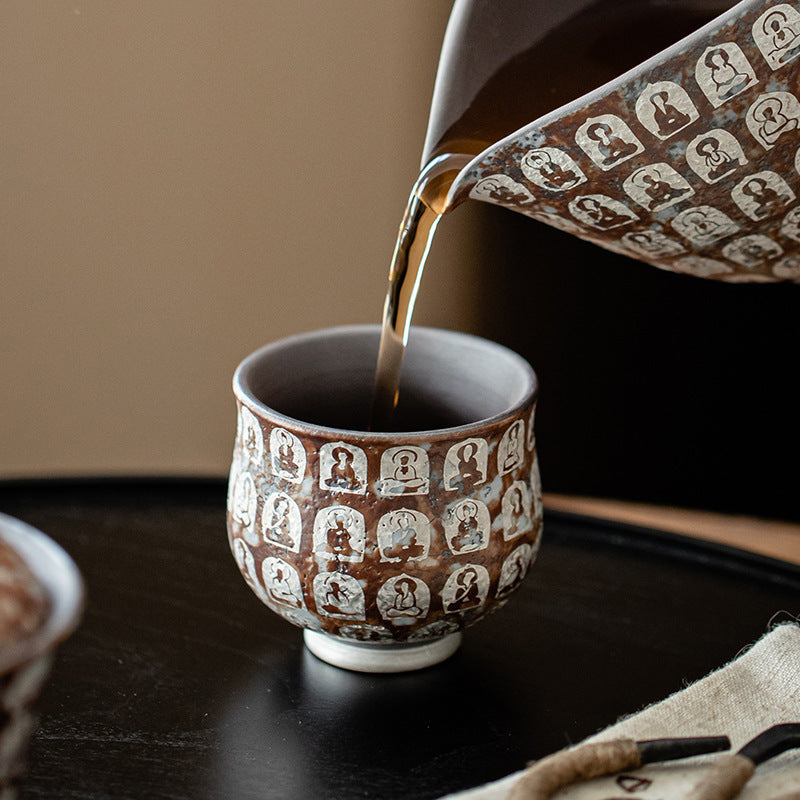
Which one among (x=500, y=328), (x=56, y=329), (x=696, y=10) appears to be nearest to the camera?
(x=696, y=10)

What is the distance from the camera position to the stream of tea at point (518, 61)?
664 mm

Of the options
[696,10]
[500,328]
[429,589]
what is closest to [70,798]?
[429,589]

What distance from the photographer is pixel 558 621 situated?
699mm

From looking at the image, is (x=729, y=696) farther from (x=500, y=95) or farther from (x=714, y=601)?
(x=500, y=95)

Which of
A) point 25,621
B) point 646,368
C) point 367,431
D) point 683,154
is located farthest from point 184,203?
point 25,621

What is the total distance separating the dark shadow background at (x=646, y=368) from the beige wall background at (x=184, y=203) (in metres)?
0.06

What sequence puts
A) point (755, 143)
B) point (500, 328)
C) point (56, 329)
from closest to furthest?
point (755, 143) → point (500, 328) → point (56, 329)

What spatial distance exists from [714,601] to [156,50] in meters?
0.76

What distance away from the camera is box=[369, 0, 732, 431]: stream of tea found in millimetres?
664

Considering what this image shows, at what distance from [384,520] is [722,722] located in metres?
0.20

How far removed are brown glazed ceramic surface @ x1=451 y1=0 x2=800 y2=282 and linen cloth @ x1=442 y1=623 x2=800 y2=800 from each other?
0.71ft

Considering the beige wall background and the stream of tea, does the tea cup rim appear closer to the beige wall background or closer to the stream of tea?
the stream of tea

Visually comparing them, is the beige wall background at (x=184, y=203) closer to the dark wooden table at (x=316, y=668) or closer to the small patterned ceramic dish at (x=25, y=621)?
the dark wooden table at (x=316, y=668)

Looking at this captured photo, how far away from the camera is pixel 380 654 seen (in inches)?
24.7
